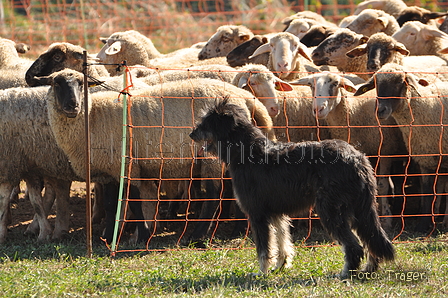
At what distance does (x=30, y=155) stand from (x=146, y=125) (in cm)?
132

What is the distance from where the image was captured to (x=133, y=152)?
630 cm

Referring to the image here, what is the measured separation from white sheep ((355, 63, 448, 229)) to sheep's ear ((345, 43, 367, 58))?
5.60ft

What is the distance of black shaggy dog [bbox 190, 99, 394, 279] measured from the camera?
4426mm

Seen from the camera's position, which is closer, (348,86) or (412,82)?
(412,82)

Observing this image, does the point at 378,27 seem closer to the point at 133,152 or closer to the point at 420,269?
the point at 133,152

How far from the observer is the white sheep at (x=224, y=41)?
9.92 meters

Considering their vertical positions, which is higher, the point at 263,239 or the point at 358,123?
the point at 358,123

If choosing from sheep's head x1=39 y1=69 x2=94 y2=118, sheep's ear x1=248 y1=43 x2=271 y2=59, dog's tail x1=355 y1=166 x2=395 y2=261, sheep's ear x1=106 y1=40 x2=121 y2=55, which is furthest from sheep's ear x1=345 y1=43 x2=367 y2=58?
dog's tail x1=355 y1=166 x2=395 y2=261

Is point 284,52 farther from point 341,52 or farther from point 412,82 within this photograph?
point 412,82

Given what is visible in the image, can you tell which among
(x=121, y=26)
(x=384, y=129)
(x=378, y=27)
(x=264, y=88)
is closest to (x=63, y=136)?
(x=264, y=88)

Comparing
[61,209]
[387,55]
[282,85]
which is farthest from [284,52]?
[61,209]

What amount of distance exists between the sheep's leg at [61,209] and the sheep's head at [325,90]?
2859 millimetres

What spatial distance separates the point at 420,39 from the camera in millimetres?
9438

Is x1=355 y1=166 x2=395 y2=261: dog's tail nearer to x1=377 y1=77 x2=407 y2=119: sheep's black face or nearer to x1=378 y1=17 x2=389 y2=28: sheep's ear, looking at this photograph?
x1=377 y1=77 x2=407 y2=119: sheep's black face
